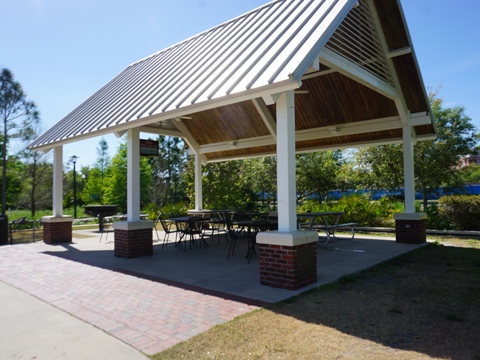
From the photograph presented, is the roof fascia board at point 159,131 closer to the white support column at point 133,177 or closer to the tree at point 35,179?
the white support column at point 133,177

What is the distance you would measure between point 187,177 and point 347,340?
16.9 meters

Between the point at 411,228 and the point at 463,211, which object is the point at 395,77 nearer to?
the point at 411,228

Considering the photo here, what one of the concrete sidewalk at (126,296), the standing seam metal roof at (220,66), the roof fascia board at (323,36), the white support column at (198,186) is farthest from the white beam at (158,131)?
the roof fascia board at (323,36)

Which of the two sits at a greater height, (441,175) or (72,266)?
(441,175)

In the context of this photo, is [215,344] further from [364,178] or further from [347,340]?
[364,178]

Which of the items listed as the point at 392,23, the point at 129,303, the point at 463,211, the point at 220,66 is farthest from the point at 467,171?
the point at 129,303

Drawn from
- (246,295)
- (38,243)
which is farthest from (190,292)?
(38,243)

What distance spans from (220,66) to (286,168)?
2.64 meters

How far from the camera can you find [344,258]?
751 centimetres

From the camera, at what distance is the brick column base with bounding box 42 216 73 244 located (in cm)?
1082

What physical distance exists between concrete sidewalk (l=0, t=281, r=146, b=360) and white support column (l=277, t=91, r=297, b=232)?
9.11 feet

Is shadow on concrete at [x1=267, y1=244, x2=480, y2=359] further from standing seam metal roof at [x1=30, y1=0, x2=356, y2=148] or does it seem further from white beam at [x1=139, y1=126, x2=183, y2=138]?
white beam at [x1=139, y1=126, x2=183, y2=138]

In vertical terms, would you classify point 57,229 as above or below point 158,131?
below

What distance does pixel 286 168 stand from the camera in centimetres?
525
